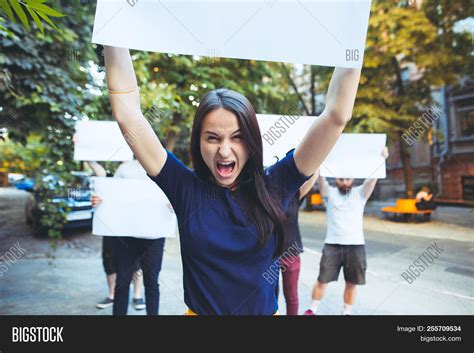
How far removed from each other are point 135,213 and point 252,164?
1611mm

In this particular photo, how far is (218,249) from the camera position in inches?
39.3

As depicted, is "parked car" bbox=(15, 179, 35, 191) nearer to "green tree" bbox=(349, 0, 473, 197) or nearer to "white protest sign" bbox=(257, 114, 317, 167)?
"white protest sign" bbox=(257, 114, 317, 167)

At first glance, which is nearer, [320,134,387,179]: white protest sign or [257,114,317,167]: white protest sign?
[257,114,317,167]: white protest sign

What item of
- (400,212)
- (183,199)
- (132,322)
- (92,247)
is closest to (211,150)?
(183,199)

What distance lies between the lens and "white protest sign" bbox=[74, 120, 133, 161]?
2.75 metres

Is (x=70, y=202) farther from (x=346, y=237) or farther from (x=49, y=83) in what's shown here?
(x=346, y=237)

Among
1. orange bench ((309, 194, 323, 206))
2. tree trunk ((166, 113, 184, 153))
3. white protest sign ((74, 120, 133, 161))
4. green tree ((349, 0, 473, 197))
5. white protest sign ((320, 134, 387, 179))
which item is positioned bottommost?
orange bench ((309, 194, 323, 206))

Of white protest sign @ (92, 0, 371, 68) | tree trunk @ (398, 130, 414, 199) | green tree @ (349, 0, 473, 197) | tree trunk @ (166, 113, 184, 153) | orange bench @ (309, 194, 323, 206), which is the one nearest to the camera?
white protest sign @ (92, 0, 371, 68)

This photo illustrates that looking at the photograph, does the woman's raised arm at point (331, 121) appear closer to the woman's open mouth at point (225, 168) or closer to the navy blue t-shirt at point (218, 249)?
the navy blue t-shirt at point (218, 249)

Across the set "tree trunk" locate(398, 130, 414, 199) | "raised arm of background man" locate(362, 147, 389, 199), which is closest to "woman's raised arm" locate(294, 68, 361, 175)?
"raised arm of background man" locate(362, 147, 389, 199)

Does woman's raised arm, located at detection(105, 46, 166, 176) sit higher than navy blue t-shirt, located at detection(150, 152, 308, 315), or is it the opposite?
woman's raised arm, located at detection(105, 46, 166, 176)

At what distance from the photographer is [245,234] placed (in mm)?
1019

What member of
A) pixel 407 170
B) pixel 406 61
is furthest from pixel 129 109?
pixel 406 61

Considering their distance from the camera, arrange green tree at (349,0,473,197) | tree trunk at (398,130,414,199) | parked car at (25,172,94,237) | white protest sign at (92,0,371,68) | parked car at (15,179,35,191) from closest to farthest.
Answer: white protest sign at (92,0,371,68) < green tree at (349,0,473,197) < parked car at (15,179,35,191) < parked car at (25,172,94,237) < tree trunk at (398,130,414,199)
